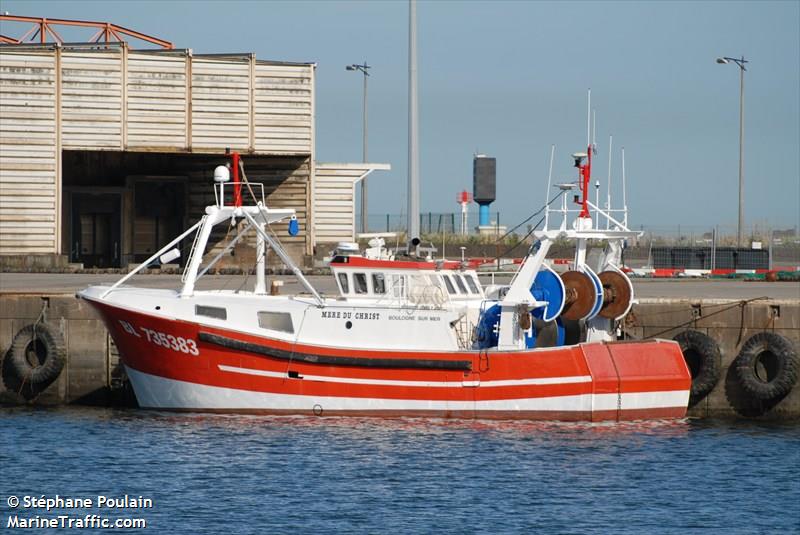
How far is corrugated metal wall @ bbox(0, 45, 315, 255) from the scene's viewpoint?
134ft

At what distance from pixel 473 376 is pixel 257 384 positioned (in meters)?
4.05

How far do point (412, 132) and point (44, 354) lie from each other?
8.94 meters

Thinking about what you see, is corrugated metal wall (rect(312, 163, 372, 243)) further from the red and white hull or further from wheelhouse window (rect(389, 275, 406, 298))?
the red and white hull

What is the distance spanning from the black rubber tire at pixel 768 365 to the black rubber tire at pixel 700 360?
1.62ft

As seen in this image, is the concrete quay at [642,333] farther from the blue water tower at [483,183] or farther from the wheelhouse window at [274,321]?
the blue water tower at [483,183]

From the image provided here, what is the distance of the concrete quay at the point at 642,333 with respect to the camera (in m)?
27.6

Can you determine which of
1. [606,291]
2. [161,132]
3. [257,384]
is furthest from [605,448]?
[161,132]

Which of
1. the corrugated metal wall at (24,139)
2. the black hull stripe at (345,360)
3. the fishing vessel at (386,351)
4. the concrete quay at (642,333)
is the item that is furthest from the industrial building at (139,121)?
the black hull stripe at (345,360)

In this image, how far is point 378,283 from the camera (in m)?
26.4

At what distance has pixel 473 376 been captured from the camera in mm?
25312

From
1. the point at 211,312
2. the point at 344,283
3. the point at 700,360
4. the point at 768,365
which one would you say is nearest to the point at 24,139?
the point at 211,312

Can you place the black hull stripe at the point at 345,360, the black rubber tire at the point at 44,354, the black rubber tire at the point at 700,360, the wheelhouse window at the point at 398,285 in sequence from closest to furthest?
1. the black hull stripe at the point at 345,360
2. the wheelhouse window at the point at 398,285
3. the black rubber tire at the point at 700,360
4. the black rubber tire at the point at 44,354

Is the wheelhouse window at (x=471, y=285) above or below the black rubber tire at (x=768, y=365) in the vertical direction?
above

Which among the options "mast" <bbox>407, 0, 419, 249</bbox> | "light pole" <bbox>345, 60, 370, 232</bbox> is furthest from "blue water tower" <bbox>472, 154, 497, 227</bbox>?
"mast" <bbox>407, 0, 419, 249</bbox>
